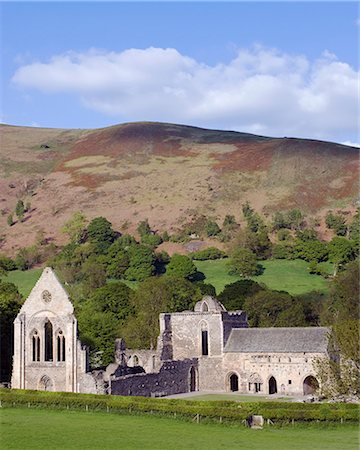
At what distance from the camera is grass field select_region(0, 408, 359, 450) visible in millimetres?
34969

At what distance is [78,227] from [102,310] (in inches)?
2717

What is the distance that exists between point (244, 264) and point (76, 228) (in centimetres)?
4876

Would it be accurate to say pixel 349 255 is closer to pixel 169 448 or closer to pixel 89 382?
pixel 89 382

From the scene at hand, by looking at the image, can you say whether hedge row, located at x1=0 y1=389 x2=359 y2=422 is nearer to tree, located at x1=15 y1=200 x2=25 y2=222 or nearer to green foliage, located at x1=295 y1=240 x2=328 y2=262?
green foliage, located at x1=295 y1=240 x2=328 y2=262

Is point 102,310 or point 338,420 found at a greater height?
point 102,310

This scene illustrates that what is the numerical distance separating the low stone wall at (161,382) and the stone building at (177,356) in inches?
2.5

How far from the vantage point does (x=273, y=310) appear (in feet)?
289

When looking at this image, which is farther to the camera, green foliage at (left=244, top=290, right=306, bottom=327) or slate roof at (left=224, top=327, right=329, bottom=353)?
green foliage at (left=244, top=290, right=306, bottom=327)

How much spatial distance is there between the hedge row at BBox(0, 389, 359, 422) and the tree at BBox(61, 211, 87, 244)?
10648 centimetres

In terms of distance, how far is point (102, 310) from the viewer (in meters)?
93.9

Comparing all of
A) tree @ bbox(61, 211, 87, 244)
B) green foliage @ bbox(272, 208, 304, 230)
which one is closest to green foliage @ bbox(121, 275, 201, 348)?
green foliage @ bbox(272, 208, 304, 230)

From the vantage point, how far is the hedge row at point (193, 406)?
42.3 m

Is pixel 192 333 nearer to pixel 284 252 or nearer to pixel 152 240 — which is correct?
pixel 284 252

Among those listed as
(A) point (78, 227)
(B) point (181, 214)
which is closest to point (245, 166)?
(B) point (181, 214)
